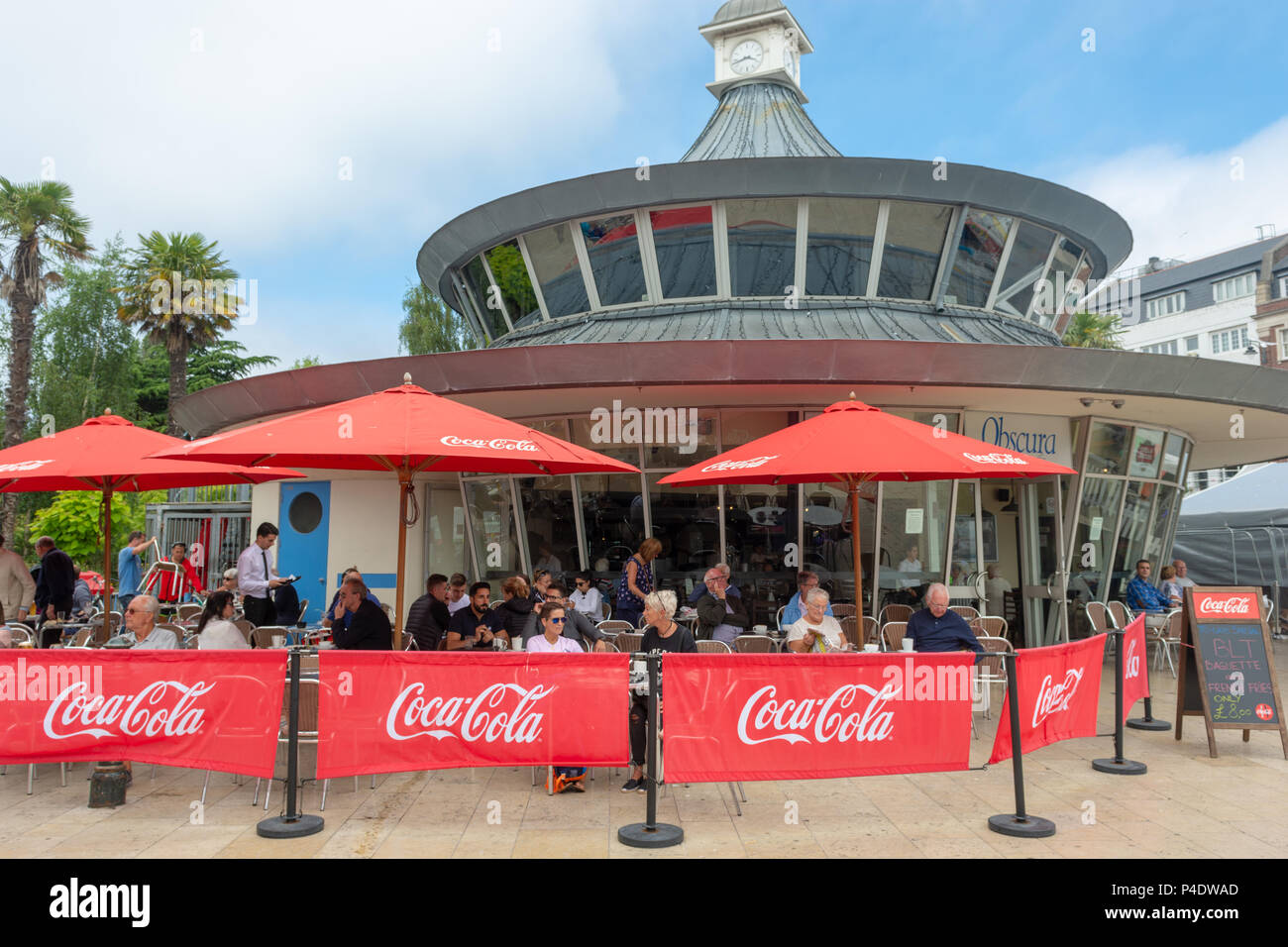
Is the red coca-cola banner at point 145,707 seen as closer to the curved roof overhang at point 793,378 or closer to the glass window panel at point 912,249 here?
the curved roof overhang at point 793,378

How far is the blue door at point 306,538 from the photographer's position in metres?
13.8

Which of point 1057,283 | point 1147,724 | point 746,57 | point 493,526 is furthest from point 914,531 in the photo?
point 746,57

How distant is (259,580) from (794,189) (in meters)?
8.57

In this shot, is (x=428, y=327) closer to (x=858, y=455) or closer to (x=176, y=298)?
(x=176, y=298)

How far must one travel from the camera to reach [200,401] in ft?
42.7

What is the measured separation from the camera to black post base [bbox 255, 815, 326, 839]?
18.0 ft

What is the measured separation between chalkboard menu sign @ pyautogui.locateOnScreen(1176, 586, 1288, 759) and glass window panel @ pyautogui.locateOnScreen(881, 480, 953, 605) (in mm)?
4204

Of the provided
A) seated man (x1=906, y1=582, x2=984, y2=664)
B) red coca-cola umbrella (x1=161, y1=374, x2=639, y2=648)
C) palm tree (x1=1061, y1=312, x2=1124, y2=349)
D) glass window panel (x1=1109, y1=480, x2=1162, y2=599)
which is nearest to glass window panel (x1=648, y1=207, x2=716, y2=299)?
red coca-cola umbrella (x1=161, y1=374, x2=639, y2=648)

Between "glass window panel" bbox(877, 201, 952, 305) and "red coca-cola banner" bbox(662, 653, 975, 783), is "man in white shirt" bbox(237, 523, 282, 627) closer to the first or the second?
"red coca-cola banner" bbox(662, 653, 975, 783)

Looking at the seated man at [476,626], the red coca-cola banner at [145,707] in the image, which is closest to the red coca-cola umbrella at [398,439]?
the seated man at [476,626]

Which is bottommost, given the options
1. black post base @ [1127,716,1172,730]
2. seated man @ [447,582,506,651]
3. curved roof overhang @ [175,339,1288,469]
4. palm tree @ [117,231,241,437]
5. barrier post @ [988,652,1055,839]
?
black post base @ [1127,716,1172,730]

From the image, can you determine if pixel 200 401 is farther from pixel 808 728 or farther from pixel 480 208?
pixel 808 728
